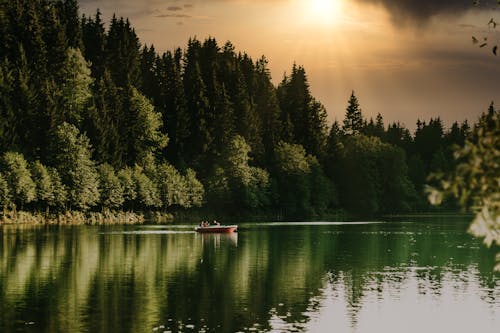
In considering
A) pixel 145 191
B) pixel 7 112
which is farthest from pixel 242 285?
pixel 7 112

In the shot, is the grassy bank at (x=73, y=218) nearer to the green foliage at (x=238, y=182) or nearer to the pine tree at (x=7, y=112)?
the pine tree at (x=7, y=112)

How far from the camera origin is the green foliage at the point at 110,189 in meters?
136

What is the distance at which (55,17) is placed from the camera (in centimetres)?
17500

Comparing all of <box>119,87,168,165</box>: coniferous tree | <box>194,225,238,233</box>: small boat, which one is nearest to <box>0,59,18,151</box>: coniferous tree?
<box>119,87,168,165</box>: coniferous tree

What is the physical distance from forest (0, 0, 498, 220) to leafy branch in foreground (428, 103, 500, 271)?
4217 inches

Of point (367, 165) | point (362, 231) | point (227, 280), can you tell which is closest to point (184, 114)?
point (367, 165)

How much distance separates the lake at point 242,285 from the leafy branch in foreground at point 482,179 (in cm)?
2360

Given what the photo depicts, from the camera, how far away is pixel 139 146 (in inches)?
6284

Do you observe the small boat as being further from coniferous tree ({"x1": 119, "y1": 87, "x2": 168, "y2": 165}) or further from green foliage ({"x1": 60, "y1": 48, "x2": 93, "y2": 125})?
coniferous tree ({"x1": 119, "y1": 87, "x2": 168, "y2": 165})

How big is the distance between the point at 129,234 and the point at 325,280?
A: 46305 mm

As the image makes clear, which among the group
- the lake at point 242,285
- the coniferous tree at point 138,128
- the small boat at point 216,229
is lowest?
the lake at point 242,285

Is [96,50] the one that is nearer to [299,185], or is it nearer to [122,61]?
[122,61]

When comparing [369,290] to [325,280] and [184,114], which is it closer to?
[325,280]

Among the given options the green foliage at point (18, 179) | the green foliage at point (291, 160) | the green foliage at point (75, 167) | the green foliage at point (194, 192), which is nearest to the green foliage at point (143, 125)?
the green foliage at point (194, 192)
